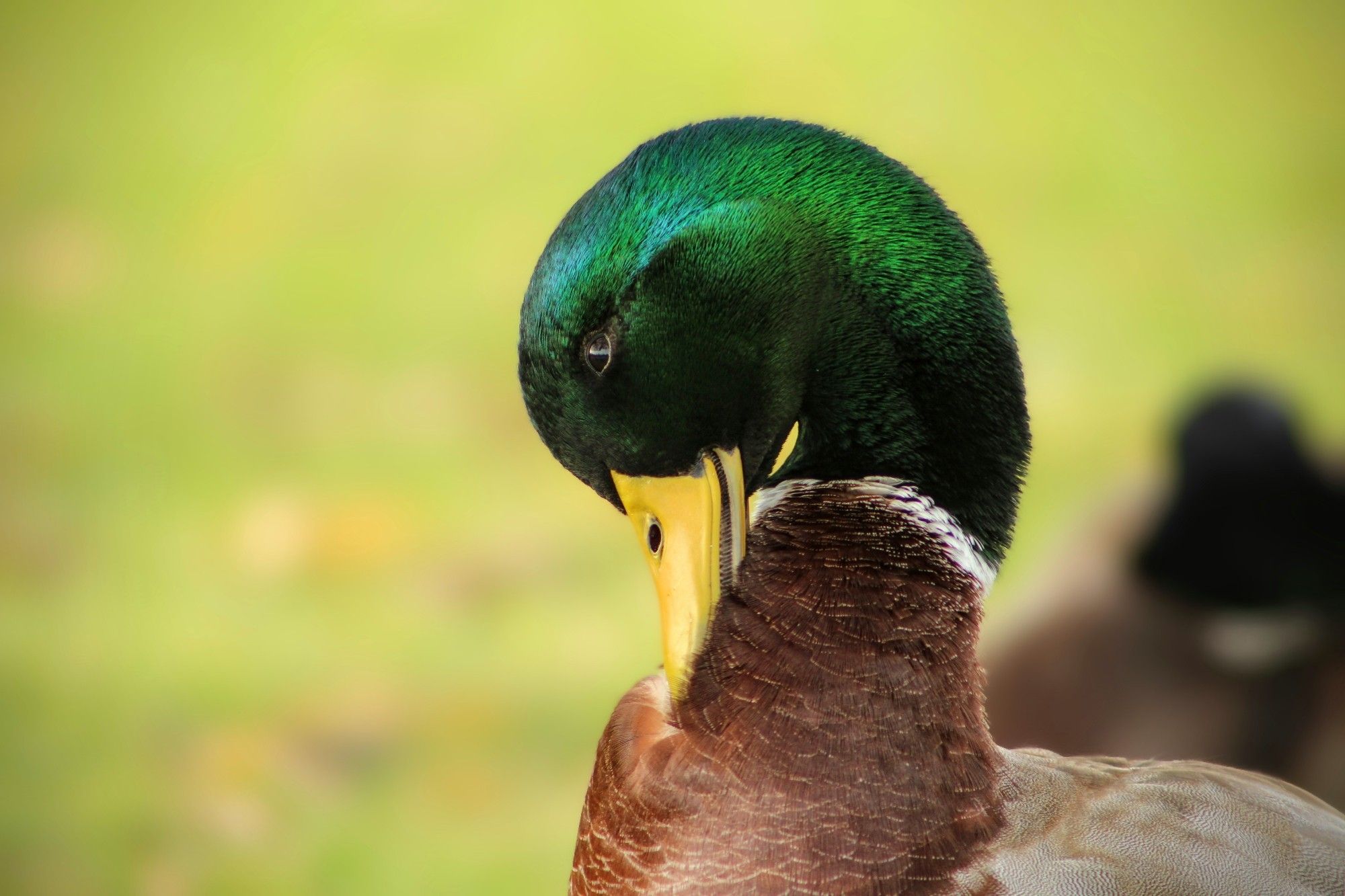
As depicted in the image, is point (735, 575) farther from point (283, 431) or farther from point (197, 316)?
point (197, 316)

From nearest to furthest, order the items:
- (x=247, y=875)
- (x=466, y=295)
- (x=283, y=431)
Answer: (x=247, y=875) → (x=283, y=431) → (x=466, y=295)

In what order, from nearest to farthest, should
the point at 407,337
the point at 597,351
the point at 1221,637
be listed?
the point at 597,351
the point at 1221,637
the point at 407,337

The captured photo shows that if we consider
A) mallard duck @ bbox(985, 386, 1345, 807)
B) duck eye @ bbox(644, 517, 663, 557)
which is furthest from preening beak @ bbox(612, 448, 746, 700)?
mallard duck @ bbox(985, 386, 1345, 807)

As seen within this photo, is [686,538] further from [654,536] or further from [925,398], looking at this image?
[925,398]

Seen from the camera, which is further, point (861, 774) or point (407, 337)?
point (407, 337)

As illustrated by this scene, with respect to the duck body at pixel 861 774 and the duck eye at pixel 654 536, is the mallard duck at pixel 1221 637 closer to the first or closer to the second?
the duck body at pixel 861 774

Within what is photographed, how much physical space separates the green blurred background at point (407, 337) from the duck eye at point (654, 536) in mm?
1067

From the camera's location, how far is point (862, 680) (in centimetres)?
71

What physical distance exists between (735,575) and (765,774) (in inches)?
3.9

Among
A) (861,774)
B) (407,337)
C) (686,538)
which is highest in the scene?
(407,337)

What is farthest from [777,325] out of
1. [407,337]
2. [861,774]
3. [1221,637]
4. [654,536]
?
[407,337]

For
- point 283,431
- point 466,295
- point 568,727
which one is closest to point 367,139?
point 466,295

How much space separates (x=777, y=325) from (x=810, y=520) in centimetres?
10

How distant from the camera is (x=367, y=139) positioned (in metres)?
2.65
